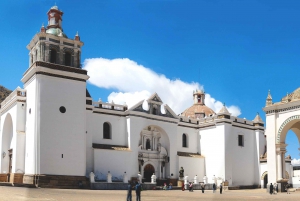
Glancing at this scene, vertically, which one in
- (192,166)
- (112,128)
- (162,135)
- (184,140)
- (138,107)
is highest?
(138,107)

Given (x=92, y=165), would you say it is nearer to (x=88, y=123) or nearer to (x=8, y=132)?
(x=88, y=123)

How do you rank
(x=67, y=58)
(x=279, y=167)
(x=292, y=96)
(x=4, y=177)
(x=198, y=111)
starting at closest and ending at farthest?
1. (x=292, y=96)
2. (x=279, y=167)
3. (x=67, y=58)
4. (x=4, y=177)
5. (x=198, y=111)

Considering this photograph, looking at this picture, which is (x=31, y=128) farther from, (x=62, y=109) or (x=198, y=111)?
(x=198, y=111)

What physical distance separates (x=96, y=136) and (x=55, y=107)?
577cm

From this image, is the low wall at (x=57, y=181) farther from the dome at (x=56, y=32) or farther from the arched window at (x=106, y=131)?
the dome at (x=56, y=32)

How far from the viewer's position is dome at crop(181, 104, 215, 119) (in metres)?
47.4

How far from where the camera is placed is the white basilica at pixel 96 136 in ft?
88.4

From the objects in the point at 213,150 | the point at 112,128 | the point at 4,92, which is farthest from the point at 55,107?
the point at 4,92

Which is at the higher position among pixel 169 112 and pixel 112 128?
pixel 169 112

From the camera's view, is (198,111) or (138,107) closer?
(138,107)

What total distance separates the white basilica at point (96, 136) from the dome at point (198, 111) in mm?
6701

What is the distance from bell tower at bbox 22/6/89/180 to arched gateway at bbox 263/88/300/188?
13.3 meters

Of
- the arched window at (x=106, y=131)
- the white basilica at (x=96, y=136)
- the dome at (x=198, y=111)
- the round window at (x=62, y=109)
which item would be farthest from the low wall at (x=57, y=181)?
the dome at (x=198, y=111)

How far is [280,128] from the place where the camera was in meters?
28.1
